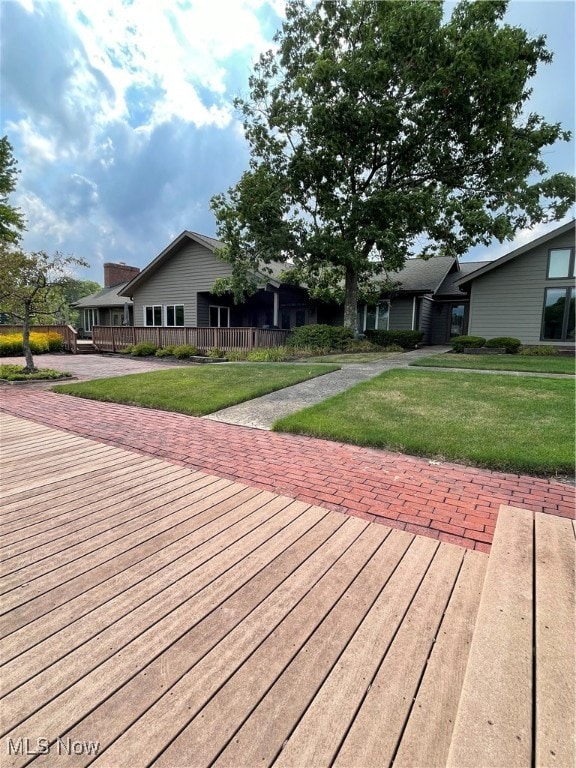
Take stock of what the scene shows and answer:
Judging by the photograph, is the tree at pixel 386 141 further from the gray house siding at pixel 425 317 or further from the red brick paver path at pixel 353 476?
the red brick paver path at pixel 353 476

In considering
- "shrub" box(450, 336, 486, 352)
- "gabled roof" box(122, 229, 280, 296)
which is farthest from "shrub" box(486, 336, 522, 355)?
"gabled roof" box(122, 229, 280, 296)

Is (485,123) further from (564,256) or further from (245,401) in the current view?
(245,401)

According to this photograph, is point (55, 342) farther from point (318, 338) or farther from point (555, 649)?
point (555, 649)

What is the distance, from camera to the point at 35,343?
1730 cm

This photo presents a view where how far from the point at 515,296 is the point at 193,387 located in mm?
14477

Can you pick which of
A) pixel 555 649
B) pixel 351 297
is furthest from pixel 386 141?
pixel 555 649

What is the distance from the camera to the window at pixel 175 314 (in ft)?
66.6

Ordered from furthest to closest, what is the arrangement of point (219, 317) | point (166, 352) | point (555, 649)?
point (219, 317) < point (166, 352) < point (555, 649)

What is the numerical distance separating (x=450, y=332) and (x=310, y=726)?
23353 millimetres

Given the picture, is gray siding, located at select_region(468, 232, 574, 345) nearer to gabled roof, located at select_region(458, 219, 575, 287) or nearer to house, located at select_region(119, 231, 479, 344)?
gabled roof, located at select_region(458, 219, 575, 287)

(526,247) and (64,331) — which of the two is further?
(64,331)

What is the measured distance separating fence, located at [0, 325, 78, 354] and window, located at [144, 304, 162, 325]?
3.83 meters

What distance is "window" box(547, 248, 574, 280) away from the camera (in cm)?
1513

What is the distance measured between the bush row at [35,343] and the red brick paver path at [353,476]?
13.2 metres
